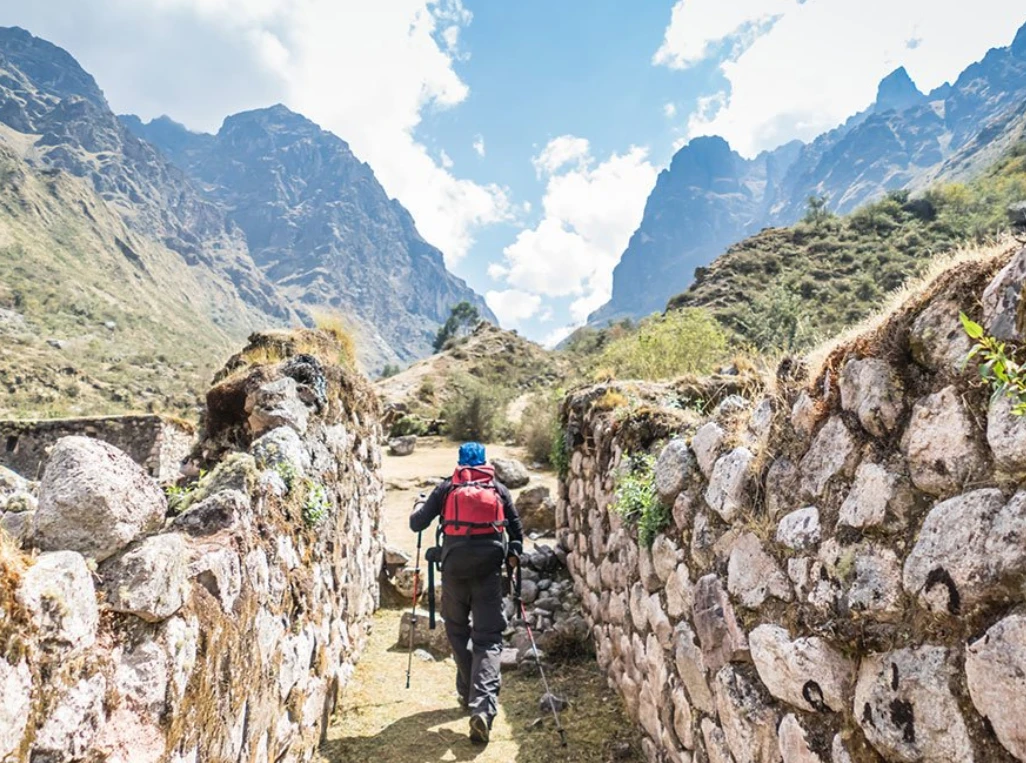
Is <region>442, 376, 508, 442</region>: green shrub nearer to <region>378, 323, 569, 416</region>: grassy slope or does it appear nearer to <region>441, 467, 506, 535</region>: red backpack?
<region>378, 323, 569, 416</region>: grassy slope

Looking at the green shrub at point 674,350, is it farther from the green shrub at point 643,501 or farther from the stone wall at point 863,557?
the stone wall at point 863,557

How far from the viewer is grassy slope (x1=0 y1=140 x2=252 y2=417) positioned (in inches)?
1310

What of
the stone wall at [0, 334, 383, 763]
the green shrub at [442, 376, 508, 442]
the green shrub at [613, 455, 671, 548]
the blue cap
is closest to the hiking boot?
the stone wall at [0, 334, 383, 763]

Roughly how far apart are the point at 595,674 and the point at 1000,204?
4754 centimetres

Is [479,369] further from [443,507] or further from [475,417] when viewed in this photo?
[443,507]

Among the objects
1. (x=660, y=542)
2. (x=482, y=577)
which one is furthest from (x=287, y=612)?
(x=660, y=542)

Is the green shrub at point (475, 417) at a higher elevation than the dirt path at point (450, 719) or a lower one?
higher

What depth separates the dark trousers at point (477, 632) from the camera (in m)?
4.15

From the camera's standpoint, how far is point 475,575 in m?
4.32

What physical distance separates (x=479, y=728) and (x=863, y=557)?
10.3 ft

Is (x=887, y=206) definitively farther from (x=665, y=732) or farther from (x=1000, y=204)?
(x=665, y=732)

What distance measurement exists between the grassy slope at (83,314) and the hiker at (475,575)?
61.3 feet

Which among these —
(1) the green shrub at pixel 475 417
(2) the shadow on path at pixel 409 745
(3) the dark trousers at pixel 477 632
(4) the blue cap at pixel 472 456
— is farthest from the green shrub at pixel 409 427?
(2) the shadow on path at pixel 409 745

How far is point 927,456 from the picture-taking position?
1636mm
